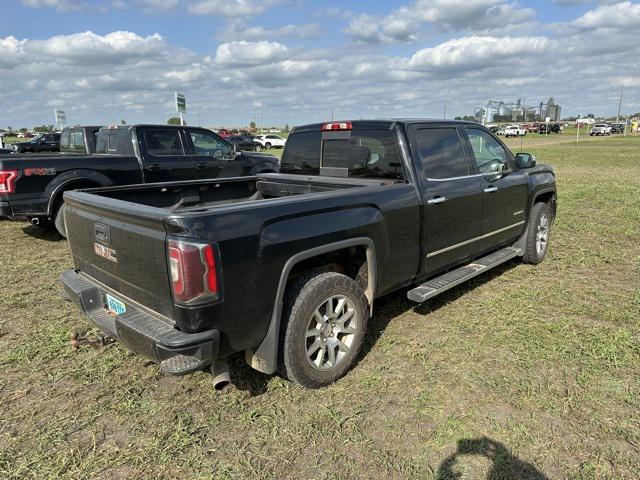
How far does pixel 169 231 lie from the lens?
2.41m

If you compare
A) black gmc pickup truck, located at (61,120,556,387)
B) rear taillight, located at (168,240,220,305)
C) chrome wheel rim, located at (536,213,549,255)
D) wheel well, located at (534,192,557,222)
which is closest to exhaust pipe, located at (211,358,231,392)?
black gmc pickup truck, located at (61,120,556,387)

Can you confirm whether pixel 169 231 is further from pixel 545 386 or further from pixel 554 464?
pixel 545 386

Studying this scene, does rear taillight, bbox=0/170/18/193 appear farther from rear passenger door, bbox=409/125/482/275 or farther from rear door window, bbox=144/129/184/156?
rear passenger door, bbox=409/125/482/275

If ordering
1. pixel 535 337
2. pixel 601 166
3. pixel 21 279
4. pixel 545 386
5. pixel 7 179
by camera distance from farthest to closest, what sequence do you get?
1. pixel 601 166
2. pixel 7 179
3. pixel 21 279
4. pixel 535 337
5. pixel 545 386

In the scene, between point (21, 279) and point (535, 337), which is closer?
point (535, 337)

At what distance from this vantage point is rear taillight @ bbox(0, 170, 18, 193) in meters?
6.22

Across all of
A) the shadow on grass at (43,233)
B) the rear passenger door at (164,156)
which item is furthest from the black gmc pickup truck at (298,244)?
the shadow on grass at (43,233)

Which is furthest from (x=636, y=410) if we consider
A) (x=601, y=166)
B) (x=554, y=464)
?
(x=601, y=166)

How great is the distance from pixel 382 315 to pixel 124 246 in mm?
2489

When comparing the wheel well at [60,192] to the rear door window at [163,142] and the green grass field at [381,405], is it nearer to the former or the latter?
the rear door window at [163,142]

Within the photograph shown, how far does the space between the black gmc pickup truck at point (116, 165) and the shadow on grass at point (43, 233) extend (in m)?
0.21

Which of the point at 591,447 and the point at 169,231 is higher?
the point at 169,231

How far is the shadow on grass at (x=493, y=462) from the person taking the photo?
2.41m

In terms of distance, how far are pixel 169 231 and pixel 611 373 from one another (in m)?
3.19
